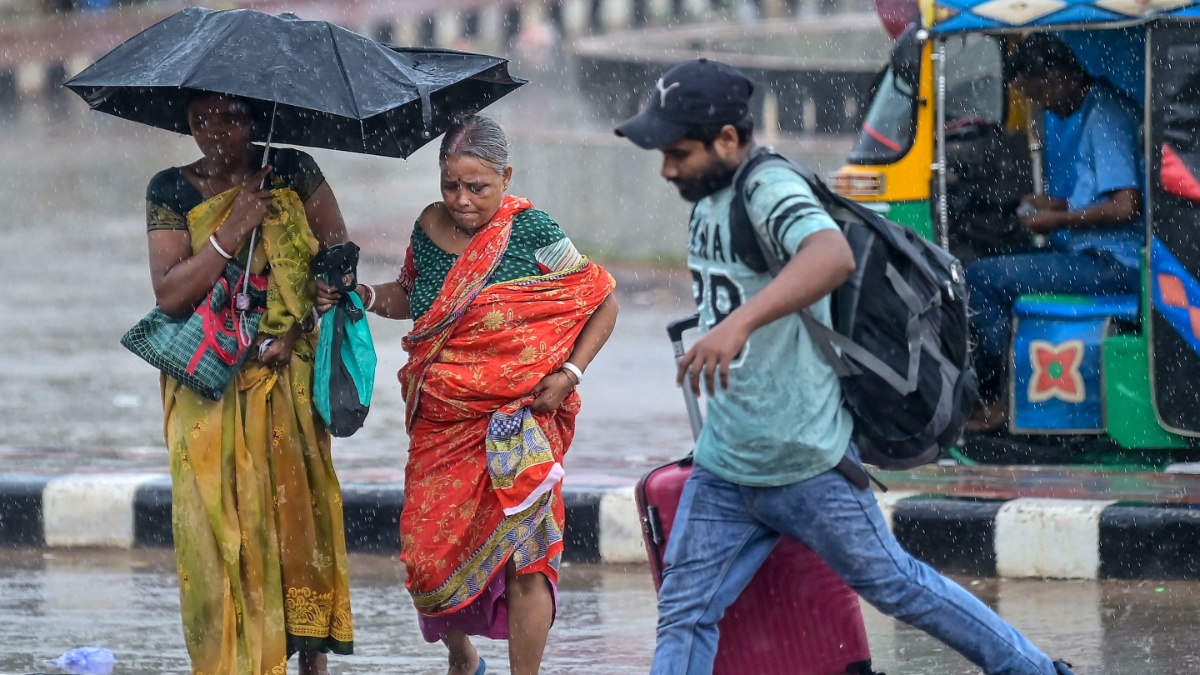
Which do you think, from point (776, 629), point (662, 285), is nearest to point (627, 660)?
point (776, 629)

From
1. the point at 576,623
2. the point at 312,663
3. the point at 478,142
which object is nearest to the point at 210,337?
the point at 478,142

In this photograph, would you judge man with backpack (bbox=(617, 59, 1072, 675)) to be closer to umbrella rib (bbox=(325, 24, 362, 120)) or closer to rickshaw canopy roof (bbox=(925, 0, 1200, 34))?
umbrella rib (bbox=(325, 24, 362, 120))

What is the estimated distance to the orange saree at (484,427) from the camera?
175 inches

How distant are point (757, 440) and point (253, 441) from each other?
4.55 ft

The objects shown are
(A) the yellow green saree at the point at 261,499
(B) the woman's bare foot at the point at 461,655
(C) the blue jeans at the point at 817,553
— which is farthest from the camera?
(B) the woman's bare foot at the point at 461,655

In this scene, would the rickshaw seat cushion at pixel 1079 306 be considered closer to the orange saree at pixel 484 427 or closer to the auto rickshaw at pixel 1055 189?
the auto rickshaw at pixel 1055 189

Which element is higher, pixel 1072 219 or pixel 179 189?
pixel 179 189

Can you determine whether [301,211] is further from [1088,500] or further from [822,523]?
[1088,500]

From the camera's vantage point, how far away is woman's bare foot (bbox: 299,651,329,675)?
4723 mm

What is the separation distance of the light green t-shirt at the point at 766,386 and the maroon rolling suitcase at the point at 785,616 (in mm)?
331

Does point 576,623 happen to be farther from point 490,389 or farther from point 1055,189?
point 1055,189

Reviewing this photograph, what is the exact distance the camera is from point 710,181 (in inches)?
147

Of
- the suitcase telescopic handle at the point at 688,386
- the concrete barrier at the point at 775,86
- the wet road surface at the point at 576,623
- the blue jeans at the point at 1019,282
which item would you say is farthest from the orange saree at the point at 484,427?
the concrete barrier at the point at 775,86

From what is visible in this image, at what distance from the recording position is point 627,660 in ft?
17.2
